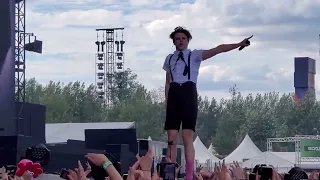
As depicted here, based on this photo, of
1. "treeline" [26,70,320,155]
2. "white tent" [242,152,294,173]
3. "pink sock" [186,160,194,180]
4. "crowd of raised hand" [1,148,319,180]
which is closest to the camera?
"crowd of raised hand" [1,148,319,180]

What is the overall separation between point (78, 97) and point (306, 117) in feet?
60.0

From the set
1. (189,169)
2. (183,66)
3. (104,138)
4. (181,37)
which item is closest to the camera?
(189,169)

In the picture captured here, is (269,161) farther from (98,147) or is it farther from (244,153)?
(98,147)

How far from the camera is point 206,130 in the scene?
7350 cm

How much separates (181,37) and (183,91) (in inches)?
17.3

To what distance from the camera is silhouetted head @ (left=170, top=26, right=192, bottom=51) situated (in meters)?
6.61

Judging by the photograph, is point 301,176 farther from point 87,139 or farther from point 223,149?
point 223,149

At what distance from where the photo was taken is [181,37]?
6.66 metres

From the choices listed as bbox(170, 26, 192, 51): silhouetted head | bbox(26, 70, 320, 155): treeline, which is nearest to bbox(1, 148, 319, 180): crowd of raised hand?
bbox(170, 26, 192, 51): silhouetted head

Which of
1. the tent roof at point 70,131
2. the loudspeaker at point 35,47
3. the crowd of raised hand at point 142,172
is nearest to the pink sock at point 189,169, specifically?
the crowd of raised hand at point 142,172

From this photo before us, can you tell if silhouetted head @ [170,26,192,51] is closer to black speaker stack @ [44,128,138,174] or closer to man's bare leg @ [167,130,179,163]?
man's bare leg @ [167,130,179,163]

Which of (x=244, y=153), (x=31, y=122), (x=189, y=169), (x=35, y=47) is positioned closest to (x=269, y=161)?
(x=244, y=153)

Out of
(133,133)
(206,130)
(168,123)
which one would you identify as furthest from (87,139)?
(206,130)

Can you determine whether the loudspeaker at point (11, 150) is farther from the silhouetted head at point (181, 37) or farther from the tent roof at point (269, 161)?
the tent roof at point (269, 161)
